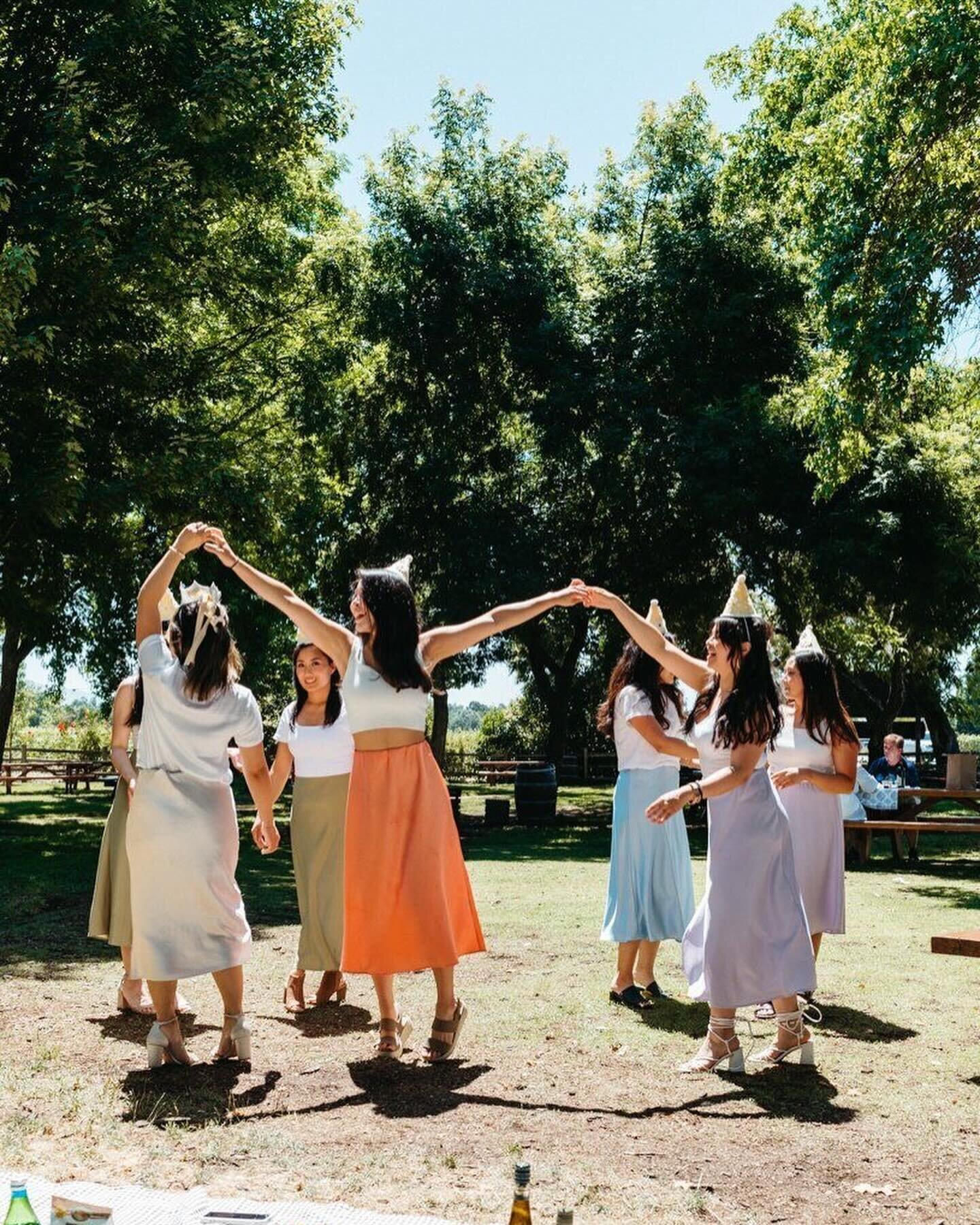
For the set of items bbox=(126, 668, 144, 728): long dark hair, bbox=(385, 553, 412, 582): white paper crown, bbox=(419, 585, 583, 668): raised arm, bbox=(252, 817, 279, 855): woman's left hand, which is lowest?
bbox=(252, 817, 279, 855): woman's left hand

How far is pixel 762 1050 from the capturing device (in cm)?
693

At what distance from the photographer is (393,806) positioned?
662cm

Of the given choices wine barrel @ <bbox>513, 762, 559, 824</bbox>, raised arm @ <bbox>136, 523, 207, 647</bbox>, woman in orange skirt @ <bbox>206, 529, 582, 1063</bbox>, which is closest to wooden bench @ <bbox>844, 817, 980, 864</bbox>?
wine barrel @ <bbox>513, 762, 559, 824</bbox>

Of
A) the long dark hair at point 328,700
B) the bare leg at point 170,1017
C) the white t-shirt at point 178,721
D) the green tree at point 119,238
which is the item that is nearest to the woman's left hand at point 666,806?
the white t-shirt at point 178,721

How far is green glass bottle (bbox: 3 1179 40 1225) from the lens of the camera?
11.1ft

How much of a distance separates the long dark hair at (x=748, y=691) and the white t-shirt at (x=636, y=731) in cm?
135

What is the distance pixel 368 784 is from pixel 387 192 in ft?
76.5

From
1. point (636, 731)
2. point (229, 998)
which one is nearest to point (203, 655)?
point (229, 998)

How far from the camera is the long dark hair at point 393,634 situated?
260 inches

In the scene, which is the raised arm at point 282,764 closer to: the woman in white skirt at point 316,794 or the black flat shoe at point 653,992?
the woman in white skirt at point 316,794

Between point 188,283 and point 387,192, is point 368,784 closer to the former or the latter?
point 188,283

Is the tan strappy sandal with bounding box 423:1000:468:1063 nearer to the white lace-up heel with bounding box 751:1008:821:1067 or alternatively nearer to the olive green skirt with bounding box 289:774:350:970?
the olive green skirt with bounding box 289:774:350:970

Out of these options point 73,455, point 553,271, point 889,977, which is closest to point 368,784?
point 889,977

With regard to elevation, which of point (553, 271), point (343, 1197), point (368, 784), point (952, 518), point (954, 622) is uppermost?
point (553, 271)
